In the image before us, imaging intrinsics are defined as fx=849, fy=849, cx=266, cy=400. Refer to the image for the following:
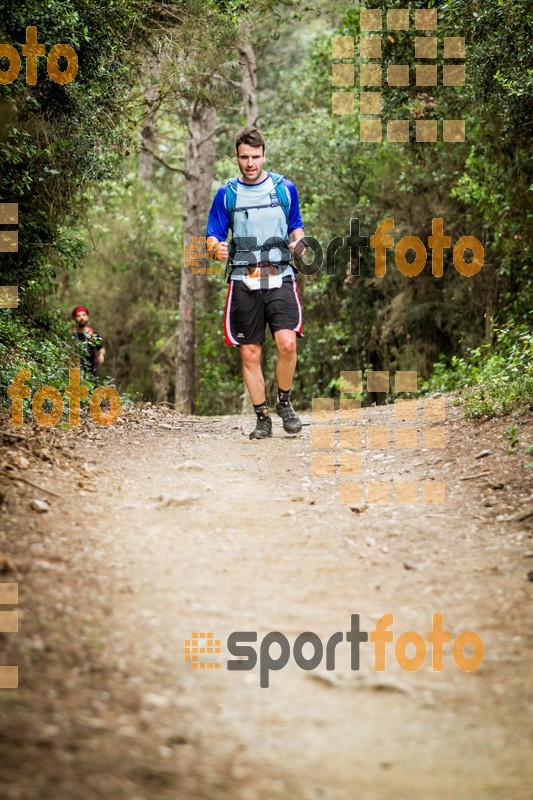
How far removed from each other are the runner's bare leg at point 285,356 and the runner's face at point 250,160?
4.40 feet

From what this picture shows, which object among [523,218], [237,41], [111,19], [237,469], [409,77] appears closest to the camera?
[237,469]

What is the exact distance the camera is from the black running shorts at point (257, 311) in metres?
7.29

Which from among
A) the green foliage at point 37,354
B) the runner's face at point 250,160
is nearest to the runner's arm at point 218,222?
the runner's face at point 250,160

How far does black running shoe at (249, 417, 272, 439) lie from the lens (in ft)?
24.9

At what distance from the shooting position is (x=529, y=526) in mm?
4832

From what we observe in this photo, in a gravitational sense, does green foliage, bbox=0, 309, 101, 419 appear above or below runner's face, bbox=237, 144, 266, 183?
below

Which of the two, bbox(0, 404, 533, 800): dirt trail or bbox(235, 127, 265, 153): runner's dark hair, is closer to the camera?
bbox(0, 404, 533, 800): dirt trail

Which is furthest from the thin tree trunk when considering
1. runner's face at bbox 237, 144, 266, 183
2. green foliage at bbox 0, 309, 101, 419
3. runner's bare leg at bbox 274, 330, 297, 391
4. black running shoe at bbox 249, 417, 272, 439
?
runner's face at bbox 237, 144, 266, 183

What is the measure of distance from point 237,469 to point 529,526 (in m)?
2.27

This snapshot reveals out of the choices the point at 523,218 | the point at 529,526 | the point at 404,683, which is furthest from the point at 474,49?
the point at 404,683

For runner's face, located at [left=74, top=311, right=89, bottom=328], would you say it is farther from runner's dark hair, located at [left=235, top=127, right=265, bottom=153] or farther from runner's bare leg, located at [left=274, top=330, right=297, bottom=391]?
runner's dark hair, located at [left=235, top=127, right=265, bottom=153]

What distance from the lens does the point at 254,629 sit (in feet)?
11.0

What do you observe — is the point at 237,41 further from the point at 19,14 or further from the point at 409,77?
the point at 19,14

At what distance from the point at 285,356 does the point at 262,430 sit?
2.35ft
